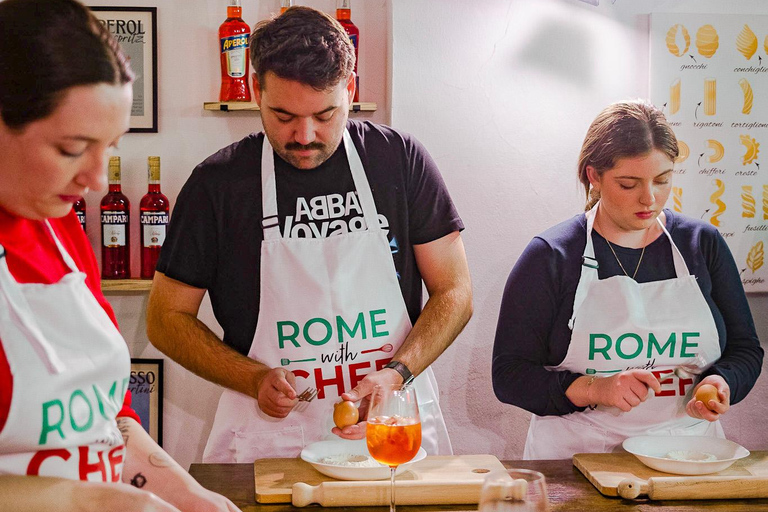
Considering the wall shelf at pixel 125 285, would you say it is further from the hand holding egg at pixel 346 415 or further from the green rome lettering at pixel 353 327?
the hand holding egg at pixel 346 415

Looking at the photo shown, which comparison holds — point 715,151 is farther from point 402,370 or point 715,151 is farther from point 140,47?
point 140,47

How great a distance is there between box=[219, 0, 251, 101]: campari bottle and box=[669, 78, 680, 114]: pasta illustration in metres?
1.43

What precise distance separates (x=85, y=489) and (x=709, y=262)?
1.68 meters

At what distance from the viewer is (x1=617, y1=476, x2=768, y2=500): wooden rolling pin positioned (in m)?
1.53

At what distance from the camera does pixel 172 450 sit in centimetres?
295

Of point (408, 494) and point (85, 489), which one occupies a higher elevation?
point (85, 489)

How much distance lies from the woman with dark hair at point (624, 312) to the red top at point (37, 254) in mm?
1116

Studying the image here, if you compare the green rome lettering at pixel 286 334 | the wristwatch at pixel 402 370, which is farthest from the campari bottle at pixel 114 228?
the wristwatch at pixel 402 370

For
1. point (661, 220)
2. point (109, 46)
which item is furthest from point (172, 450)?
point (109, 46)

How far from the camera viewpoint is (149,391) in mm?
2934

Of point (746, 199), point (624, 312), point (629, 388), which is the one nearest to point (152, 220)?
point (624, 312)

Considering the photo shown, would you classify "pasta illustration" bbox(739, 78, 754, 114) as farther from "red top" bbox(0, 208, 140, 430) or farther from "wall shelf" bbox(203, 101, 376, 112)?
"red top" bbox(0, 208, 140, 430)

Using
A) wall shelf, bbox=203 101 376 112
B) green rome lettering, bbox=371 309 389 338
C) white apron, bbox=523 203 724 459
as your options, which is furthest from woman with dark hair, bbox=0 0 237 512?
wall shelf, bbox=203 101 376 112

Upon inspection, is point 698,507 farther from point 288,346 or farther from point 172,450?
point 172,450
